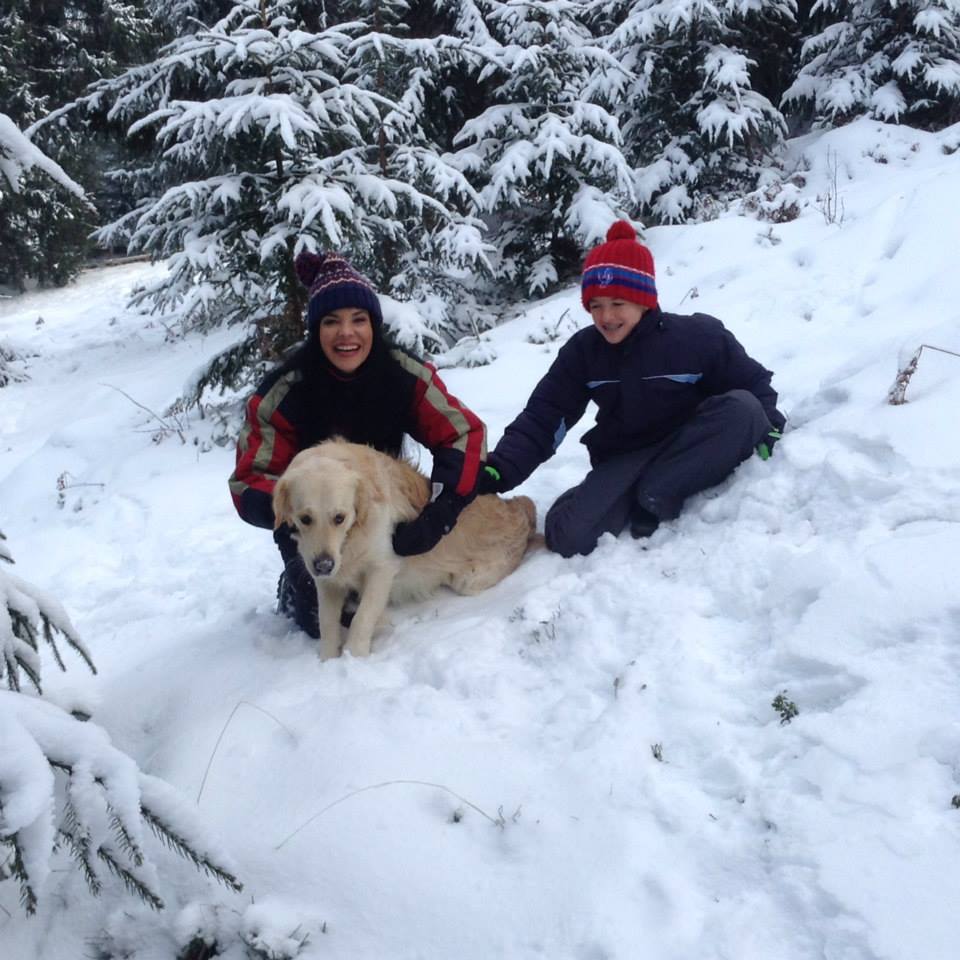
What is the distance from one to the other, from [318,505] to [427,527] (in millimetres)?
605

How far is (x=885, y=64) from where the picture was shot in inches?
391

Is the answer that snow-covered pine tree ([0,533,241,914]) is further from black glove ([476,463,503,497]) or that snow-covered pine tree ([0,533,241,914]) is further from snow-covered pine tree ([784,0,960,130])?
snow-covered pine tree ([784,0,960,130])

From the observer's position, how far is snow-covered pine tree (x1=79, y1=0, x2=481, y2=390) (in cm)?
545

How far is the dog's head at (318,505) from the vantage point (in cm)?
291

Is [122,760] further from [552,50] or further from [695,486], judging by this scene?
[552,50]

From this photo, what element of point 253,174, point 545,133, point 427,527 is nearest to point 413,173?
point 545,133

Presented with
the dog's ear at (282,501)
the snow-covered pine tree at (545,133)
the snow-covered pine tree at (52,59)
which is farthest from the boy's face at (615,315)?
the snow-covered pine tree at (52,59)

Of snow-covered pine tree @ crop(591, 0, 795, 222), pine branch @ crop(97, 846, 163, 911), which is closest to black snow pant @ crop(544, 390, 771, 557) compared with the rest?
pine branch @ crop(97, 846, 163, 911)

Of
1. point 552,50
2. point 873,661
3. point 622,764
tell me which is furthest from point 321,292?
point 552,50

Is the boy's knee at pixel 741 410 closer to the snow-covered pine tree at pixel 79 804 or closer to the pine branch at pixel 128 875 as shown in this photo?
the snow-covered pine tree at pixel 79 804

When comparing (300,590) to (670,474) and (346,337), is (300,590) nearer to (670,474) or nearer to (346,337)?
(346,337)

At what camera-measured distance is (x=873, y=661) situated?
7.35ft

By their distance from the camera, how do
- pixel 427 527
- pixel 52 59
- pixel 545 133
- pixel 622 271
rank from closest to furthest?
pixel 427 527
pixel 622 271
pixel 545 133
pixel 52 59

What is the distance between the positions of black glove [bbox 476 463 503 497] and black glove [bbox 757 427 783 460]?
1.32 meters
